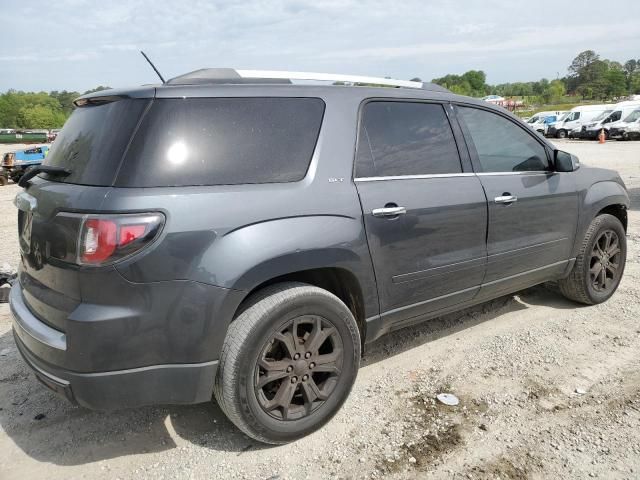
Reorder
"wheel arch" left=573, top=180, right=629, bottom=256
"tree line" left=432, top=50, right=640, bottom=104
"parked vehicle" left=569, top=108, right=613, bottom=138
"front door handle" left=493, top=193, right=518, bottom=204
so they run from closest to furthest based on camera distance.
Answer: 1. "front door handle" left=493, top=193, right=518, bottom=204
2. "wheel arch" left=573, top=180, right=629, bottom=256
3. "parked vehicle" left=569, top=108, right=613, bottom=138
4. "tree line" left=432, top=50, right=640, bottom=104

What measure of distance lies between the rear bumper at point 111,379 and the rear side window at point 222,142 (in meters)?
0.78

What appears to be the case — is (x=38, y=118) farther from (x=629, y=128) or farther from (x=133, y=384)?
(x=133, y=384)

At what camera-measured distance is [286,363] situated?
2.61 metres

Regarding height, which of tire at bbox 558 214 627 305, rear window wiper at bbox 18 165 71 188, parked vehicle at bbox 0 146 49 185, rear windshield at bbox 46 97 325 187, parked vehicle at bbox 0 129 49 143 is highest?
rear windshield at bbox 46 97 325 187

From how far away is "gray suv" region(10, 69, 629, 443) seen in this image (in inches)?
87.4

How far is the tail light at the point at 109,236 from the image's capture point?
2.15 metres

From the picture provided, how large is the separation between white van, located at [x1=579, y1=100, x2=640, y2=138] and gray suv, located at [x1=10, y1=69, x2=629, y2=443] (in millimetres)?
32492

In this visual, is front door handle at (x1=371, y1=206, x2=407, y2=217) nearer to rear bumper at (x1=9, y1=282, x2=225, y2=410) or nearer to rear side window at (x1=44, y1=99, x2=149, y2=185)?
rear bumper at (x1=9, y1=282, x2=225, y2=410)

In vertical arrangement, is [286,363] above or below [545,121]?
above

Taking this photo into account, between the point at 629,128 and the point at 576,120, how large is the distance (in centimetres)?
633

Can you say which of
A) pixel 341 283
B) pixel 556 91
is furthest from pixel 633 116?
pixel 556 91

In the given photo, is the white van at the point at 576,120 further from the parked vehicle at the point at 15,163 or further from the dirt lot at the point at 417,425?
the dirt lot at the point at 417,425

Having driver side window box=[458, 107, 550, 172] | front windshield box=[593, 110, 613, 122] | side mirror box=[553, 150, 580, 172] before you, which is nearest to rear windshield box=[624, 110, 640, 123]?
front windshield box=[593, 110, 613, 122]

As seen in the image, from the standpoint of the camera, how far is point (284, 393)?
8.62 ft
